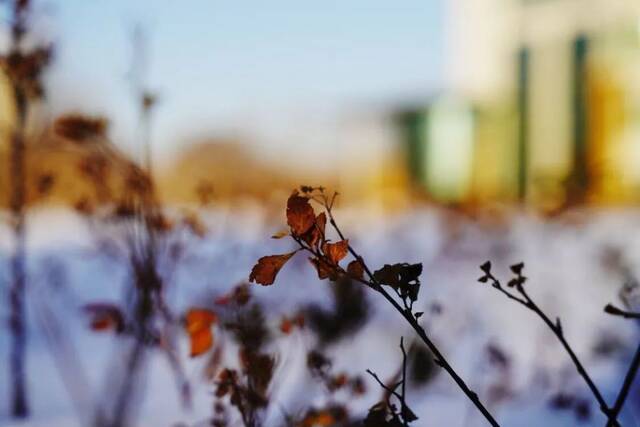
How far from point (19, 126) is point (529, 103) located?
14251 millimetres

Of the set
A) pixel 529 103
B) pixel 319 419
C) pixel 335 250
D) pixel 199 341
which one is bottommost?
pixel 529 103

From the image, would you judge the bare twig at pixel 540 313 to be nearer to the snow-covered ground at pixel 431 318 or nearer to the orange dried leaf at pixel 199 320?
the orange dried leaf at pixel 199 320

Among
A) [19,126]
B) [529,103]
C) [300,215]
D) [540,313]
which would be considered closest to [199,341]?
[300,215]

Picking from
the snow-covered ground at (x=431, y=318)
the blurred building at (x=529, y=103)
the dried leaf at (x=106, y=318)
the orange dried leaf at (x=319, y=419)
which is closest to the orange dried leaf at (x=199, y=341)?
the snow-covered ground at (x=431, y=318)

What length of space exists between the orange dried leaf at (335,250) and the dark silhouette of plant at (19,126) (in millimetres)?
2349

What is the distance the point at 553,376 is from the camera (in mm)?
4012

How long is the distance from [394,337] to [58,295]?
3.07 metres

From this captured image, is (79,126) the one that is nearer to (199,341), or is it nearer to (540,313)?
(199,341)

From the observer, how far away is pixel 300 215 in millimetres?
1238

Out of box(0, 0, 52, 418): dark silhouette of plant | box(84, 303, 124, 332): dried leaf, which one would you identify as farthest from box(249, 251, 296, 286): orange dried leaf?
box(0, 0, 52, 418): dark silhouette of plant

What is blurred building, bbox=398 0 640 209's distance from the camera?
45.5 feet

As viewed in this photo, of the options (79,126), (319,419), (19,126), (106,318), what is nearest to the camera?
(319,419)

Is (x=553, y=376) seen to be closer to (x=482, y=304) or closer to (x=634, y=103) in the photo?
(x=482, y=304)

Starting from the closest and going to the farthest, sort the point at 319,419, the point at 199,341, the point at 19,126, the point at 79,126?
the point at 199,341 → the point at 319,419 → the point at 79,126 → the point at 19,126
